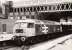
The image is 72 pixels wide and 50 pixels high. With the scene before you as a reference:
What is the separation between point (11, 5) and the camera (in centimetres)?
116

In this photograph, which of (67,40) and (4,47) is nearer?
(4,47)

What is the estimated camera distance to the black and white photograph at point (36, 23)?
3.57 ft

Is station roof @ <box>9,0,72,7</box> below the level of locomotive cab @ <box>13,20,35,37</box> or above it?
above

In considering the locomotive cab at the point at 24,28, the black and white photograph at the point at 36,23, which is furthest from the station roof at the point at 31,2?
the locomotive cab at the point at 24,28

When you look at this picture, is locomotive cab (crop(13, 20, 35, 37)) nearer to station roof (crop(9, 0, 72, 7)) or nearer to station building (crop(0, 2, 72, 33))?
station building (crop(0, 2, 72, 33))

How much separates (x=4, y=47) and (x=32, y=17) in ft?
1.12

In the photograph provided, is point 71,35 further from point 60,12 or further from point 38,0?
point 38,0

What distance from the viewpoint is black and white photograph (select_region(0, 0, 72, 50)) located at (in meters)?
1.09

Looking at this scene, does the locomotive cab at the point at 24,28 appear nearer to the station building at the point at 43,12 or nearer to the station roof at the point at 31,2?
the station building at the point at 43,12

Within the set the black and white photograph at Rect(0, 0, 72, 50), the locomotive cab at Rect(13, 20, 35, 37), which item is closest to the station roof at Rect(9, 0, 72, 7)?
the black and white photograph at Rect(0, 0, 72, 50)

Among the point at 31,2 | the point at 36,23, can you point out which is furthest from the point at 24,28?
the point at 31,2

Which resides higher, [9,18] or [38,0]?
[38,0]

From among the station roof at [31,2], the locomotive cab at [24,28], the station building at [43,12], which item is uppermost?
the station roof at [31,2]

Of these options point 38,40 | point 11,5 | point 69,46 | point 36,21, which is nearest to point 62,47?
point 69,46
